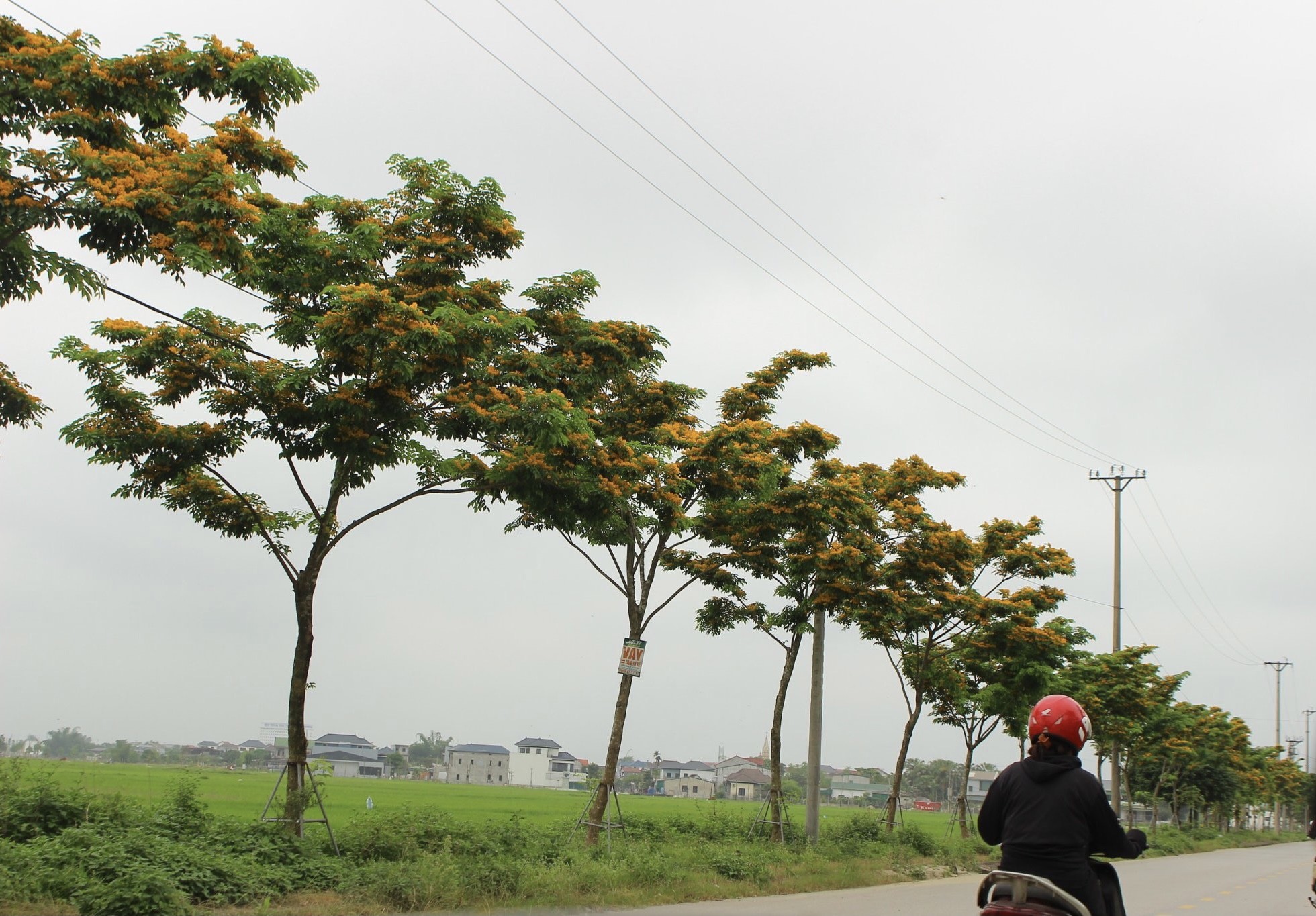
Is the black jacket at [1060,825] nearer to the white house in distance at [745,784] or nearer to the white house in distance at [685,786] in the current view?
the white house in distance at [745,784]

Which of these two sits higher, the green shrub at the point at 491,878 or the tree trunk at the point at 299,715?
the tree trunk at the point at 299,715

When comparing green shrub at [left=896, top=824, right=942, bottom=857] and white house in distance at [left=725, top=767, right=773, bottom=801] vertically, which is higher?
green shrub at [left=896, top=824, right=942, bottom=857]

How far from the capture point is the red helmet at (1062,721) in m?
5.02

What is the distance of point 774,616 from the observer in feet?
75.2

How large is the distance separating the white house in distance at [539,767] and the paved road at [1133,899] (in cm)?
7539

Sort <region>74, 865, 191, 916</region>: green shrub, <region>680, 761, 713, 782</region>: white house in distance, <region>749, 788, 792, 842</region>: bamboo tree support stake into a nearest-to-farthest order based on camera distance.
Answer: <region>74, 865, 191, 916</region>: green shrub < <region>749, 788, 792, 842</region>: bamboo tree support stake < <region>680, 761, 713, 782</region>: white house in distance

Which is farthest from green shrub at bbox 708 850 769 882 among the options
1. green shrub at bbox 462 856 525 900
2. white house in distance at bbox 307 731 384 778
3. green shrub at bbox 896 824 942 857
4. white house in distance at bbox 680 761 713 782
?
white house in distance at bbox 680 761 713 782

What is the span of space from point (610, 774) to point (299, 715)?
5876 mm

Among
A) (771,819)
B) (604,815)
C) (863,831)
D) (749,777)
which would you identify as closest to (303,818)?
(604,815)

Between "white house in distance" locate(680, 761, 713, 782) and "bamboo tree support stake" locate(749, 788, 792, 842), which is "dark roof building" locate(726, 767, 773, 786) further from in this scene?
"bamboo tree support stake" locate(749, 788, 792, 842)

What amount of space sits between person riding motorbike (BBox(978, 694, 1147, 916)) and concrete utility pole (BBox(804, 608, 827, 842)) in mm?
16872

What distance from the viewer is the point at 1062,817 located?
5004mm

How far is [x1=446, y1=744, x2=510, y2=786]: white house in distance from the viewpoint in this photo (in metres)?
93.6

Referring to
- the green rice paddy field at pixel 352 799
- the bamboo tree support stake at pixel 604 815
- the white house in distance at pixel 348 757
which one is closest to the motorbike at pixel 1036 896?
the green rice paddy field at pixel 352 799
